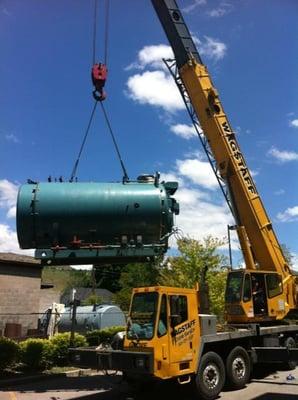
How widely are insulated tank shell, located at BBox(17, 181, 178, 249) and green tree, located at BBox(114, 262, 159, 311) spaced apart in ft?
96.3

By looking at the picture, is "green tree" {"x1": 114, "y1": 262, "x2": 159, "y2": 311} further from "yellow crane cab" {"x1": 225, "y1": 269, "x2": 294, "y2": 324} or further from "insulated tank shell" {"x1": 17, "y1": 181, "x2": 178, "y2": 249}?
"insulated tank shell" {"x1": 17, "y1": 181, "x2": 178, "y2": 249}

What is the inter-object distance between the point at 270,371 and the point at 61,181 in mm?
8257

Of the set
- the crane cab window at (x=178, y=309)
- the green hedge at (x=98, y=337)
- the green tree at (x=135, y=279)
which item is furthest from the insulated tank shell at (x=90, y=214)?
the green tree at (x=135, y=279)

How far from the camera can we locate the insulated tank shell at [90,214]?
11664mm

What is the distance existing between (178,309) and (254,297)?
16.4ft

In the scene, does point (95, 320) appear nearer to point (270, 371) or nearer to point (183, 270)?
point (183, 270)

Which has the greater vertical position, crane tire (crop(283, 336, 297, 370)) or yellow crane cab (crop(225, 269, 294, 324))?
yellow crane cab (crop(225, 269, 294, 324))

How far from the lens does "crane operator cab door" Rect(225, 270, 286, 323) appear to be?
14.5m

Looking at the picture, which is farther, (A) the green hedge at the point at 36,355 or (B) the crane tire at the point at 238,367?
(A) the green hedge at the point at 36,355

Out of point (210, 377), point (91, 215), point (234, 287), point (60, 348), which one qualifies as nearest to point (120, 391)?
point (210, 377)

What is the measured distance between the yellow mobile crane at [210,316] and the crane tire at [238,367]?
0.9 inches

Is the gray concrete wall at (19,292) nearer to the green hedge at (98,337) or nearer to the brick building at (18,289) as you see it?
the brick building at (18,289)

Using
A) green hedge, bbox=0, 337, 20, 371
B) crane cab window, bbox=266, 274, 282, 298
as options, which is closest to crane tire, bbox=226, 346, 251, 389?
crane cab window, bbox=266, 274, 282, 298

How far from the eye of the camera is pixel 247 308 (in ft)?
47.4
